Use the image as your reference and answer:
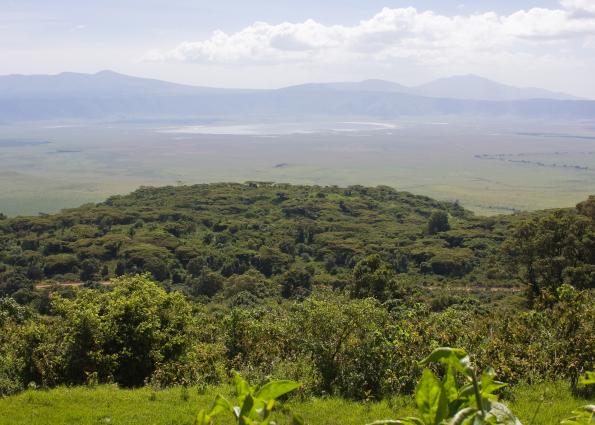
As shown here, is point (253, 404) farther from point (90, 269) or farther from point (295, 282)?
point (90, 269)

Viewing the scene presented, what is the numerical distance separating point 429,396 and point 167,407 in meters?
8.52

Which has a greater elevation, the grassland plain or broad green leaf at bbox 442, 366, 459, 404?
broad green leaf at bbox 442, 366, 459, 404

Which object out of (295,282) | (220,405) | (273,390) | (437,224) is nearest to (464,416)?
(273,390)

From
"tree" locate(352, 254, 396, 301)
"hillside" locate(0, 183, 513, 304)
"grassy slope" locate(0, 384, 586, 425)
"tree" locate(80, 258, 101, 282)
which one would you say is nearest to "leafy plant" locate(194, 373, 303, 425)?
"grassy slope" locate(0, 384, 586, 425)

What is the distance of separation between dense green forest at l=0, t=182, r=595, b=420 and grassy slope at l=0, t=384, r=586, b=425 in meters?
0.55

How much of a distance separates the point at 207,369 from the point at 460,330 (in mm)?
5237

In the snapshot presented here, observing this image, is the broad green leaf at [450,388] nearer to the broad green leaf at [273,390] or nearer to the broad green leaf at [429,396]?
the broad green leaf at [429,396]

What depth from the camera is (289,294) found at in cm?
3778

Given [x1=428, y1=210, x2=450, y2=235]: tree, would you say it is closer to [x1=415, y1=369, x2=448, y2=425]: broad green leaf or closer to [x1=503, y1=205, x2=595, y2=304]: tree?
[x1=503, y1=205, x2=595, y2=304]: tree

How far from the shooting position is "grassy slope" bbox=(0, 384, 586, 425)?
825 cm

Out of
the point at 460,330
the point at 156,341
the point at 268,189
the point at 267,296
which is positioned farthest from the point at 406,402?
Result: the point at 268,189

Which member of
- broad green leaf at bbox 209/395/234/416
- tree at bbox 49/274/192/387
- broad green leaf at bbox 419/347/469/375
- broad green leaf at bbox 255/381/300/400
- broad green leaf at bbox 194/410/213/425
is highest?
broad green leaf at bbox 419/347/469/375

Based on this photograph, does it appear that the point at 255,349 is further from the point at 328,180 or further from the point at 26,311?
the point at 328,180

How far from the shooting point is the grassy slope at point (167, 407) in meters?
8.25
